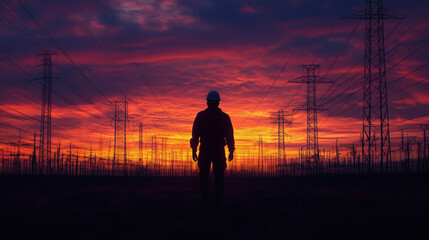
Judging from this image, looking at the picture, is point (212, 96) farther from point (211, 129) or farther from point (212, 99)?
point (211, 129)

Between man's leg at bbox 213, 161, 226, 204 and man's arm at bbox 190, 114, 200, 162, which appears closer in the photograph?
man's leg at bbox 213, 161, 226, 204

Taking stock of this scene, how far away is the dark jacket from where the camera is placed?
9.64 m

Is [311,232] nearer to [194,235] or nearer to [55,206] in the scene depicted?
[194,235]

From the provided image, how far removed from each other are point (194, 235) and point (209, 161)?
13.4 feet

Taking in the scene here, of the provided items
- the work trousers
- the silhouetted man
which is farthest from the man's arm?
the work trousers

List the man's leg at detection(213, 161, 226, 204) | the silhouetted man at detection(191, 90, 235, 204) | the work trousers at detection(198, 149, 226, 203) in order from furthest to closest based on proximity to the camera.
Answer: the silhouetted man at detection(191, 90, 235, 204) < the work trousers at detection(198, 149, 226, 203) < the man's leg at detection(213, 161, 226, 204)

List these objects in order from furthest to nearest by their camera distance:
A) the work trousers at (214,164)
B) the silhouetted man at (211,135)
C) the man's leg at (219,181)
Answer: the silhouetted man at (211,135) → the work trousers at (214,164) → the man's leg at (219,181)

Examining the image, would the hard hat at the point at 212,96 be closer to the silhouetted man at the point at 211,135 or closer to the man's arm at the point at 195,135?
the silhouetted man at the point at 211,135

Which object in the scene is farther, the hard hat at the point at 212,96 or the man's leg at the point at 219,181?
the hard hat at the point at 212,96

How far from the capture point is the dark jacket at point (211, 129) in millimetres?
9641

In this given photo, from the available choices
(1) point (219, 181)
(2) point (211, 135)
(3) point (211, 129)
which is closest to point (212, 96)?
(3) point (211, 129)

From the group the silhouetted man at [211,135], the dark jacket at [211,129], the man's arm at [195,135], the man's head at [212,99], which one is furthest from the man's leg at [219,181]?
the man's head at [212,99]

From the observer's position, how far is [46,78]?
137 ft

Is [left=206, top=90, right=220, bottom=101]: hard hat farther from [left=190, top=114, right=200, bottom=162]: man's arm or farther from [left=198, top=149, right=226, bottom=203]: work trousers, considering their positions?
[left=198, top=149, right=226, bottom=203]: work trousers
